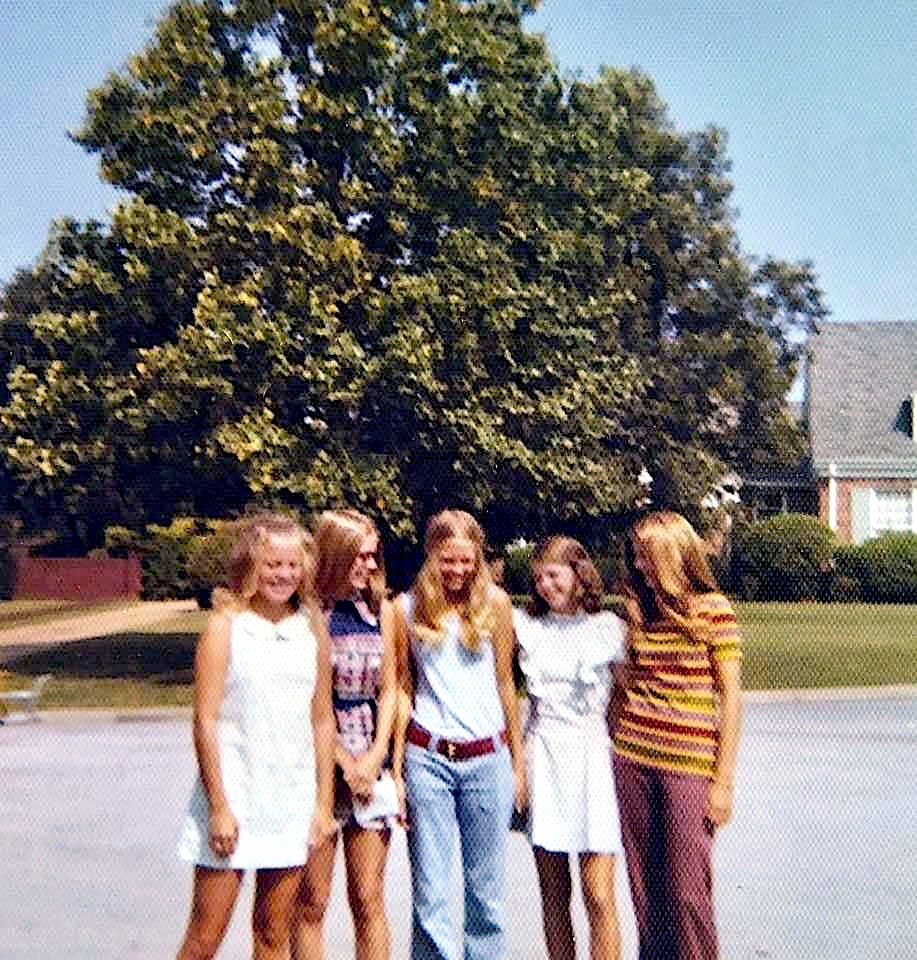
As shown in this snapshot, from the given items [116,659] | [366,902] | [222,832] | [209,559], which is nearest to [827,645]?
[116,659]

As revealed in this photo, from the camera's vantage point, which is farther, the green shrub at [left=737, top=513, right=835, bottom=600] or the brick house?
the brick house

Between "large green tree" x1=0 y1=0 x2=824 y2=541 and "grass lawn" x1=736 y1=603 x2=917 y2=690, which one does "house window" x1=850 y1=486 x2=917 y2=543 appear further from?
"large green tree" x1=0 y1=0 x2=824 y2=541

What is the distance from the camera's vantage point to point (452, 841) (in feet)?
17.7

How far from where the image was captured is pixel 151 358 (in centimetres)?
2081

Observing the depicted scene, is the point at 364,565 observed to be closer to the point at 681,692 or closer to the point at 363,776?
the point at 363,776

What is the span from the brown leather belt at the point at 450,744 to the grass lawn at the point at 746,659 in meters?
12.6

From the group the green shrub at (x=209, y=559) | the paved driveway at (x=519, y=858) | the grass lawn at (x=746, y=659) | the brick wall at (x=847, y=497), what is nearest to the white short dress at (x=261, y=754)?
the paved driveway at (x=519, y=858)

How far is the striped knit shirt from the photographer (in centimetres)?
516

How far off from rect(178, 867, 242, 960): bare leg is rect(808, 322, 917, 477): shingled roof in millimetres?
39549

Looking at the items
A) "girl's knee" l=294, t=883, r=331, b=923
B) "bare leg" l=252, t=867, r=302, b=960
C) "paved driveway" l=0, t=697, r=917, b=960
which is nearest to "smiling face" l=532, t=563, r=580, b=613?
"girl's knee" l=294, t=883, r=331, b=923

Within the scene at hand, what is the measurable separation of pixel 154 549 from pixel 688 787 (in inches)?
1488

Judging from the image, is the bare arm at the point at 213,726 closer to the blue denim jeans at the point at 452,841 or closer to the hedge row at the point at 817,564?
the blue denim jeans at the point at 452,841

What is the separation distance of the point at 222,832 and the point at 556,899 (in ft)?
4.84

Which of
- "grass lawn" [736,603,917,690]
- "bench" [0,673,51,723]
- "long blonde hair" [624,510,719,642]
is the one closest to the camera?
"long blonde hair" [624,510,719,642]
